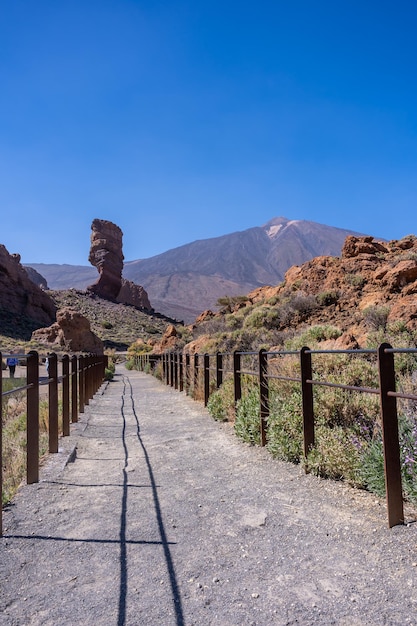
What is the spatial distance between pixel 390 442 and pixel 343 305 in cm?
1623

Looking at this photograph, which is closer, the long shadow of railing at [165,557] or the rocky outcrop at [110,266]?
the long shadow of railing at [165,557]

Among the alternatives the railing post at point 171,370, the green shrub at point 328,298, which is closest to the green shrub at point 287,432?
the railing post at point 171,370

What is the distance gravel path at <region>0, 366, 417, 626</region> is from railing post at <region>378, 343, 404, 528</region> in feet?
0.48

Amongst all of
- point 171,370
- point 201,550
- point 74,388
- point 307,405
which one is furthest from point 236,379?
point 171,370

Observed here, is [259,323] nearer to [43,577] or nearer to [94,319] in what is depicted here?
[43,577]

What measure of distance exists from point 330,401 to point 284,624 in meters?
3.61

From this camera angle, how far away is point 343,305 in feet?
63.1

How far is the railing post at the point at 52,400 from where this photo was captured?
621 centimetres

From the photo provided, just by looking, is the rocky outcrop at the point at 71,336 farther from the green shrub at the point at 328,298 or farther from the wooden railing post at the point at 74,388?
the wooden railing post at the point at 74,388

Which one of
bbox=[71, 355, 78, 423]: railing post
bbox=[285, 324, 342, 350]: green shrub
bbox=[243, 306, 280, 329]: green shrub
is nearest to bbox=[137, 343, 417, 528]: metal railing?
bbox=[71, 355, 78, 423]: railing post

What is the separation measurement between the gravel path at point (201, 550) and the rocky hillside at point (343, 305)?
7847 millimetres

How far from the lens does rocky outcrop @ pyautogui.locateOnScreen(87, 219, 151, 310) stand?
103188 millimetres

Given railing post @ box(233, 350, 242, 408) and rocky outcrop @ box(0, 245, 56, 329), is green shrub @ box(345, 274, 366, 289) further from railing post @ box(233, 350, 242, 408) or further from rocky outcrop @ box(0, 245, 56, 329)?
rocky outcrop @ box(0, 245, 56, 329)

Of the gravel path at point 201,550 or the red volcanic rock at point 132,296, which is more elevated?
the red volcanic rock at point 132,296
